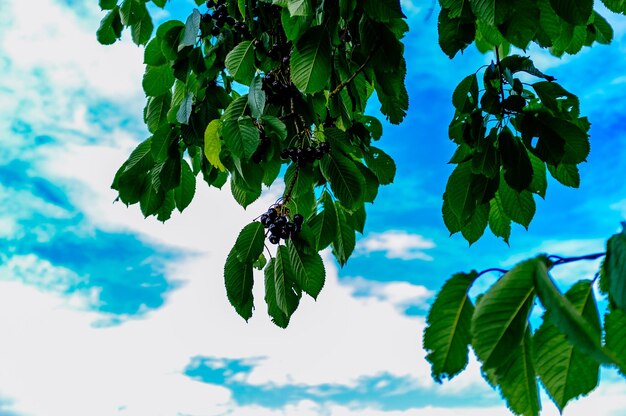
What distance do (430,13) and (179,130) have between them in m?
0.94

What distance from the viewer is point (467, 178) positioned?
2.12 m

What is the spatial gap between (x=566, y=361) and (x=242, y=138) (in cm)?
114

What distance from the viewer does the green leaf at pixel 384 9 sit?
66.1 inches

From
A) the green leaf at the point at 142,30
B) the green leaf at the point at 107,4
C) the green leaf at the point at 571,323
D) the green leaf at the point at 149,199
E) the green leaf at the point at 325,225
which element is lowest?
the green leaf at the point at 571,323

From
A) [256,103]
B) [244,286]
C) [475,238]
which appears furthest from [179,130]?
[475,238]

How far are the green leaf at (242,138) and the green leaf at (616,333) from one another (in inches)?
43.8

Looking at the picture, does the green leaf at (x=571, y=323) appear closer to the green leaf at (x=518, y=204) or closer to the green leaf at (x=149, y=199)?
the green leaf at (x=518, y=204)

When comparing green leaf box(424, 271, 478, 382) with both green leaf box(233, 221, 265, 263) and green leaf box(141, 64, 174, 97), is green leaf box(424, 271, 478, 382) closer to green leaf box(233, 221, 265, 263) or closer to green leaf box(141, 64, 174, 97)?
green leaf box(233, 221, 265, 263)

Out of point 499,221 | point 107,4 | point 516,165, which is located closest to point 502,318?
point 516,165

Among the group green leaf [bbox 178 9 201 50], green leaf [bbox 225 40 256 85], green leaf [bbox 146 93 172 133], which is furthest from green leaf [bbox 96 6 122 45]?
green leaf [bbox 225 40 256 85]

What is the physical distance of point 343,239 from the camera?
2.25m

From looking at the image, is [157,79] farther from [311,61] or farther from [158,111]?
[311,61]

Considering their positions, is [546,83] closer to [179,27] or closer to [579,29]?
[579,29]

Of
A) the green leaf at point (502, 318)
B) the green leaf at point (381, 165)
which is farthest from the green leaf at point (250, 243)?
the green leaf at point (502, 318)
